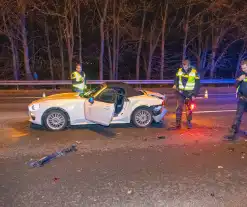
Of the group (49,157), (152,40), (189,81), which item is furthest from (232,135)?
(152,40)

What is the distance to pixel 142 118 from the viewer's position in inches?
314

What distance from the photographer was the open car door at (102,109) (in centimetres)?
712

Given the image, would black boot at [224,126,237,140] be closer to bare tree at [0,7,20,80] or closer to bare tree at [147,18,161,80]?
bare tree at [0,7,20,80]

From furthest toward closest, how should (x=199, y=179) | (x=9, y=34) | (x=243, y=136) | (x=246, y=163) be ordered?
(x=9, y=34), (x=243, y=136), (x=246, y=163), (x=199, y=179)

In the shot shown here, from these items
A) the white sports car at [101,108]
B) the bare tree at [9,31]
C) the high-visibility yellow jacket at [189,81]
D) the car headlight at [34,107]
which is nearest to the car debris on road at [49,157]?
the white sports car at [101,108]

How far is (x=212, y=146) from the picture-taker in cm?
636

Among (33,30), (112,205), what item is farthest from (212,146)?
(33,30)

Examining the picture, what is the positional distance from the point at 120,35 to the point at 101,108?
1834cm

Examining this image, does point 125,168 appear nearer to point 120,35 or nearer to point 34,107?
point 34,107

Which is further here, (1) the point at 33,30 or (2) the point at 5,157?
(1) the point at 33,30

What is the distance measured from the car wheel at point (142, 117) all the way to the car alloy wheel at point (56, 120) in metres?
1.88

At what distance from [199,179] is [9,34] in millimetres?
20466

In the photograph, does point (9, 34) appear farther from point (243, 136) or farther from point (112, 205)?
point (112, 205)

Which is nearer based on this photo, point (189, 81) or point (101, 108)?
point (101, 108)
